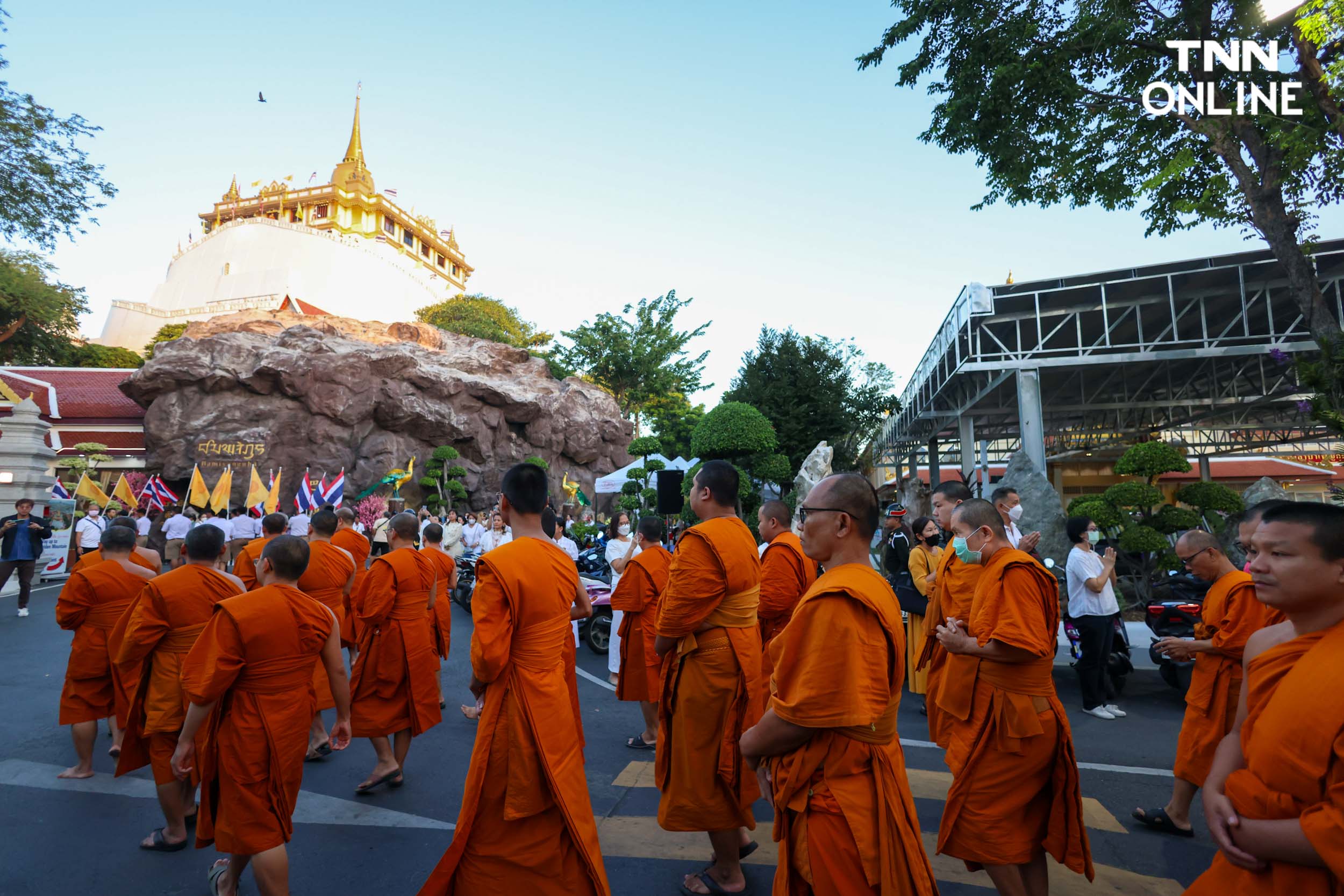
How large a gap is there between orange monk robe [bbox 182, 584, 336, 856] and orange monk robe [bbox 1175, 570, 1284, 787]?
4332mm

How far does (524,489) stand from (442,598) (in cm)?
279

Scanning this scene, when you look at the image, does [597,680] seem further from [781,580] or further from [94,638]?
[94,638]

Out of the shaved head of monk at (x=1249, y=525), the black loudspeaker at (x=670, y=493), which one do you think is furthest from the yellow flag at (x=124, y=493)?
the shaved head of monk at (x=1249, y=525)

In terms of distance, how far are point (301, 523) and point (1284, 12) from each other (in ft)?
62.2

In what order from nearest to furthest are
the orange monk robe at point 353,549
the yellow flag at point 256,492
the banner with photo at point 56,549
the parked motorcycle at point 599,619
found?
1. the orange monk robe at point 353,549
2. the parked motorcycle at point 599,619
3. the banner with photo at point 56,549
4. the yellow flag at point 256,492

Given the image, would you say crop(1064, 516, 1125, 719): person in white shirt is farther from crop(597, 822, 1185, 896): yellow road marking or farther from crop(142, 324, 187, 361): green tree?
crop(142, 324, 187, 361): green tree

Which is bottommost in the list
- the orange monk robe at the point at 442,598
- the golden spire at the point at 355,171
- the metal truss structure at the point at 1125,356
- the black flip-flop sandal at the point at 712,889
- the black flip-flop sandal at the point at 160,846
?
the black flip-flop sandal at the point at 712,889

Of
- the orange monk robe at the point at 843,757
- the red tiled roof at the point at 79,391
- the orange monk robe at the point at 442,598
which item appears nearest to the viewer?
the orange monk robe at the point at 843,757

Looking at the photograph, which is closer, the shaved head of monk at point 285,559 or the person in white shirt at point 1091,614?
the shaved head of monk at point 285,559

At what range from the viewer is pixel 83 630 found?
444 centimetres

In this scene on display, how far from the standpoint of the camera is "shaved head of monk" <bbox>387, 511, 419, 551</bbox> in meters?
5.02

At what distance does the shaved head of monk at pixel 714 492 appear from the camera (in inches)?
137

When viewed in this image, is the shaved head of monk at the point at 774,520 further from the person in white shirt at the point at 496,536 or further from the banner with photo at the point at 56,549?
the banner with photo at the point at 56,549

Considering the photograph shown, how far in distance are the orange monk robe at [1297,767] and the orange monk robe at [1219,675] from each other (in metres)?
2.20
